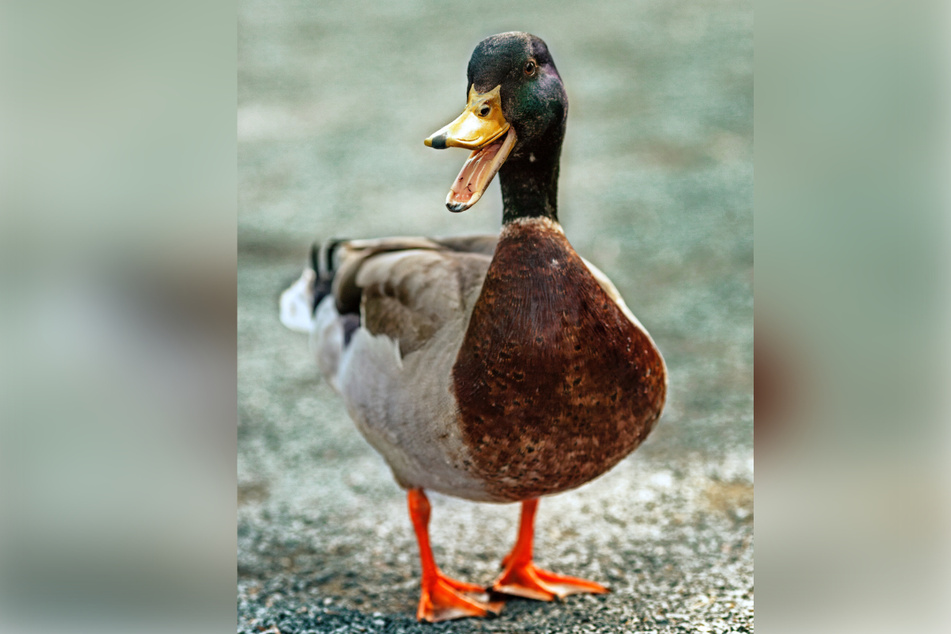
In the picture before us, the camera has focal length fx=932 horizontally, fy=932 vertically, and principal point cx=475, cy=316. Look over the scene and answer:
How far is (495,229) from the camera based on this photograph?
19.8 ft

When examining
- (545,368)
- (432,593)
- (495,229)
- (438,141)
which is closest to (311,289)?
(432,593)

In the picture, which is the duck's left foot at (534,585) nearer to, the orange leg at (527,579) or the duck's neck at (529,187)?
the orange leg at (527,579)

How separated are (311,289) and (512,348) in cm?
153

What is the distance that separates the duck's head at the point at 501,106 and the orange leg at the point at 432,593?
135 centimetres

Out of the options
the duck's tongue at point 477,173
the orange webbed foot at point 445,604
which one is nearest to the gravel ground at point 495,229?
the orange webbed foot at point 445,604

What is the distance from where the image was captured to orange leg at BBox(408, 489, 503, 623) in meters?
3.21

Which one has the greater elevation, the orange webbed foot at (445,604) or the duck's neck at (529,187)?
the duck's neck at (529,187)

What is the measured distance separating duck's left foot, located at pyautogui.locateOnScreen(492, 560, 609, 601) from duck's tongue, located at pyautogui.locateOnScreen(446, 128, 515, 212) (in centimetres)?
167

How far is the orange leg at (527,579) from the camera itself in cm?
335

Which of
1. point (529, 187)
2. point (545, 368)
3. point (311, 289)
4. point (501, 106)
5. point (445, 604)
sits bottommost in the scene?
point (445, 604)

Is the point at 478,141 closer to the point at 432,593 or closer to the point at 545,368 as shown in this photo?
the point at 545,368
